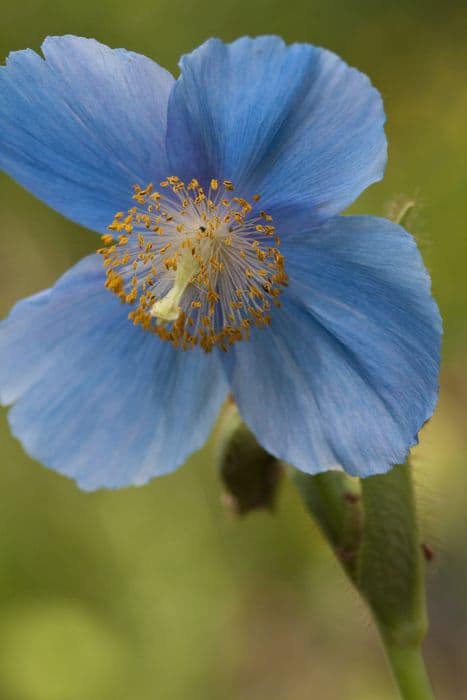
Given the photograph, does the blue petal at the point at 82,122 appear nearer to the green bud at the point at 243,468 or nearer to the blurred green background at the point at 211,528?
the green bud at the point at 243,468

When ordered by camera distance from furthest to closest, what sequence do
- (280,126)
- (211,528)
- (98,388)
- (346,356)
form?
(211,528), (98,388), (346,356), (280,126)

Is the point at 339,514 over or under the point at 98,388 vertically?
under

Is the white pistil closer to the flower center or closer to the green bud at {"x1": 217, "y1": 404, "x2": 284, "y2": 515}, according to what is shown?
the flower center

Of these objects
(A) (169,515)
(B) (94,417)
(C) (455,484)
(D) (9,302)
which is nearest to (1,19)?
(D) (9,302)

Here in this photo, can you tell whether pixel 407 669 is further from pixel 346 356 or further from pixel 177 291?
pixel 177 291

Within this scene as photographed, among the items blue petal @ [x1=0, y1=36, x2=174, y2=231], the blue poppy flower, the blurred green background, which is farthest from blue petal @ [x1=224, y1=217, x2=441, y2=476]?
the blurred green background

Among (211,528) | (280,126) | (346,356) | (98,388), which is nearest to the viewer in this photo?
(280,126)

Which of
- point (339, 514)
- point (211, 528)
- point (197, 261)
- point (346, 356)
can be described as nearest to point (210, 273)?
point (197, 261)

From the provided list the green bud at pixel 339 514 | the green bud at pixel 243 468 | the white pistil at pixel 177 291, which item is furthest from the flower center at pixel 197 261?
the green bud at pixel 339 514
